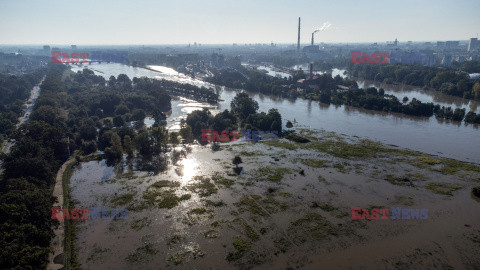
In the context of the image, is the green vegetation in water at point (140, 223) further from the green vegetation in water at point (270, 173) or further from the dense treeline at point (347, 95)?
the dense treeline at point (347, 95)

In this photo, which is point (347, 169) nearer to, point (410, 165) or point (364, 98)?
point (410, 165)

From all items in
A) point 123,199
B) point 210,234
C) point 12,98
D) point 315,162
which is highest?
point 12,98

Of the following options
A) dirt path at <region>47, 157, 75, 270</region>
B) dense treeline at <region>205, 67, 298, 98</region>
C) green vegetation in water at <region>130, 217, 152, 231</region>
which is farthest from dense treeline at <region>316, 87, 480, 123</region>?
dirt path at <region>47, 157, 75, 270</region>

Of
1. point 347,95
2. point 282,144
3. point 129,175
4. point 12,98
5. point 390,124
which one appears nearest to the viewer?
point 129,175

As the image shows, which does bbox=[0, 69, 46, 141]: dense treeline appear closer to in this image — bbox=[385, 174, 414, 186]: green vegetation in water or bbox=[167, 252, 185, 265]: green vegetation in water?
bbox=[167, 252, 185, 265]: green vegetation in water

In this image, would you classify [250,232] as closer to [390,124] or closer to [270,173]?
[270,173]

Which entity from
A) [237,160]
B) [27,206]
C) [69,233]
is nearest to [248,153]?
[237,160]
